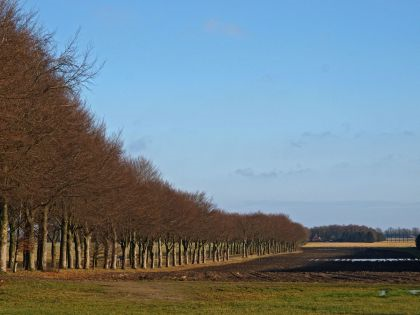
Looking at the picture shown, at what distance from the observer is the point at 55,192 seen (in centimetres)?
3922

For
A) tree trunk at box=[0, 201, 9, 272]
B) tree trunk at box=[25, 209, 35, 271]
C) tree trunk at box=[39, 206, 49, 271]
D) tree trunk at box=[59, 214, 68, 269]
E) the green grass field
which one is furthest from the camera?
tree trunk at box=[59, 214, 68, 269]

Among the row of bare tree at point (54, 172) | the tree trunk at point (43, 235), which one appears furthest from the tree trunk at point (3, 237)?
the tree trunk at point (43, 235)

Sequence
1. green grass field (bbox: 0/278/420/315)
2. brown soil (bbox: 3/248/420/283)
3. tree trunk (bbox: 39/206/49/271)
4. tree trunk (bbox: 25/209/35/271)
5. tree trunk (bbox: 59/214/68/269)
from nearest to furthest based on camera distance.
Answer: green grass field (bbox: 0/278/420/315)
brown soil (bbox: 3/248/420/283)
tree trunk (bbox: 25/209/35/271)
tree trunk (bbox: 39/206/49/271)
tree trunk (bbox: 59/214/68/269)

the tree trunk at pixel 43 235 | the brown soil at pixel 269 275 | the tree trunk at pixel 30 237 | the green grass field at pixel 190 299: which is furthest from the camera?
the tree trunk at pixel 43 235

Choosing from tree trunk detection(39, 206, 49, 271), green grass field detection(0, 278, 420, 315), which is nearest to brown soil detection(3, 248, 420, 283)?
tree trunk detection(39, 206, 49, 271)

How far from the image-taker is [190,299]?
29.1 m

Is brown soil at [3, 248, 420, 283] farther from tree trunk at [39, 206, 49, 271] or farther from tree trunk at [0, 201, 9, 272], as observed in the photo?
tree trunk at [39, 206, 49, 271]

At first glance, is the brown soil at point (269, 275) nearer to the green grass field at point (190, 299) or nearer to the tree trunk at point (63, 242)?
the tree trunk at point (63, 242)

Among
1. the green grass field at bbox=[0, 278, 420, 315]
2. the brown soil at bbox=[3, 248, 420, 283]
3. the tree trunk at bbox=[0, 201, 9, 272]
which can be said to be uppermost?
the tree trunk at bbox=[0, 201, 9, 272]

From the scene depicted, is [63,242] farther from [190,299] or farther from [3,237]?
[190,299]

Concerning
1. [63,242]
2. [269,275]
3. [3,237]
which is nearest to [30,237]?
[3,237]

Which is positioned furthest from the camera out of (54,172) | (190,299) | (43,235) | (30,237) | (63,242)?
(63,242)

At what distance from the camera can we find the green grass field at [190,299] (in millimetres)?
23359

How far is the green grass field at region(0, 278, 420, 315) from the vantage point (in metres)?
23.4
